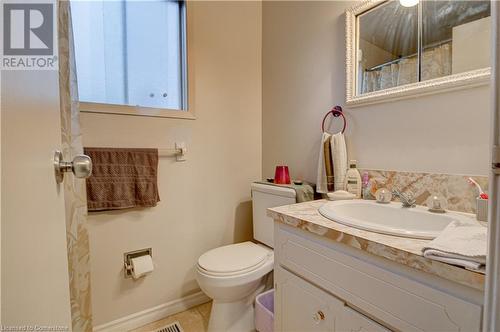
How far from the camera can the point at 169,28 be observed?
1695 millimetres

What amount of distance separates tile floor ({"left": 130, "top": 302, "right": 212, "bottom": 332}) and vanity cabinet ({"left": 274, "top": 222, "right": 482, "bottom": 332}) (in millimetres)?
664

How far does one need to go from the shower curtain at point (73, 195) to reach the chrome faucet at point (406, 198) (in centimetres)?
129

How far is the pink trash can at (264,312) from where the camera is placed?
1.29m

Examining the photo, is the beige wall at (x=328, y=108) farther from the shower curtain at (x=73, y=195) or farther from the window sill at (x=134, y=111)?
the shower curtain at (x=73, y=195)

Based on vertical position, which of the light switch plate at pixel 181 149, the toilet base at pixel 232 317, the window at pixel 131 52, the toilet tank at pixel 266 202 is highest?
the window at pixel 131 52

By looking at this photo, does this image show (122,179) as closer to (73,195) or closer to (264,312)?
(73,195)

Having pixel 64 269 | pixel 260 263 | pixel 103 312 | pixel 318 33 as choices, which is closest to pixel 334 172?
pixel 260 263

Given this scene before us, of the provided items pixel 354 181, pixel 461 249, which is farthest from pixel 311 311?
pixel 354 181

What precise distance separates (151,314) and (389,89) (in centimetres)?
187

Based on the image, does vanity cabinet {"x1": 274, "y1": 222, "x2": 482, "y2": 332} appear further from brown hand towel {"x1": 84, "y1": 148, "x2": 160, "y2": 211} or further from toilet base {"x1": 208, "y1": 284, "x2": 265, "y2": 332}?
brown hand towel {"x1": 84, "y1": 148, "x2": 160, "y2": 211}

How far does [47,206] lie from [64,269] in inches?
8.1

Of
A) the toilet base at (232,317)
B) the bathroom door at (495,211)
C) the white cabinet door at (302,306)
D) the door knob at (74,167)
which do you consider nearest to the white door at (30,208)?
the door knob at (74,167)

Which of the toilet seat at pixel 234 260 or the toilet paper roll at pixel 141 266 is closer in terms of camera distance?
the toilet seat at pixel 234 260

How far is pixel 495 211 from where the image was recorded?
1.18 ft
